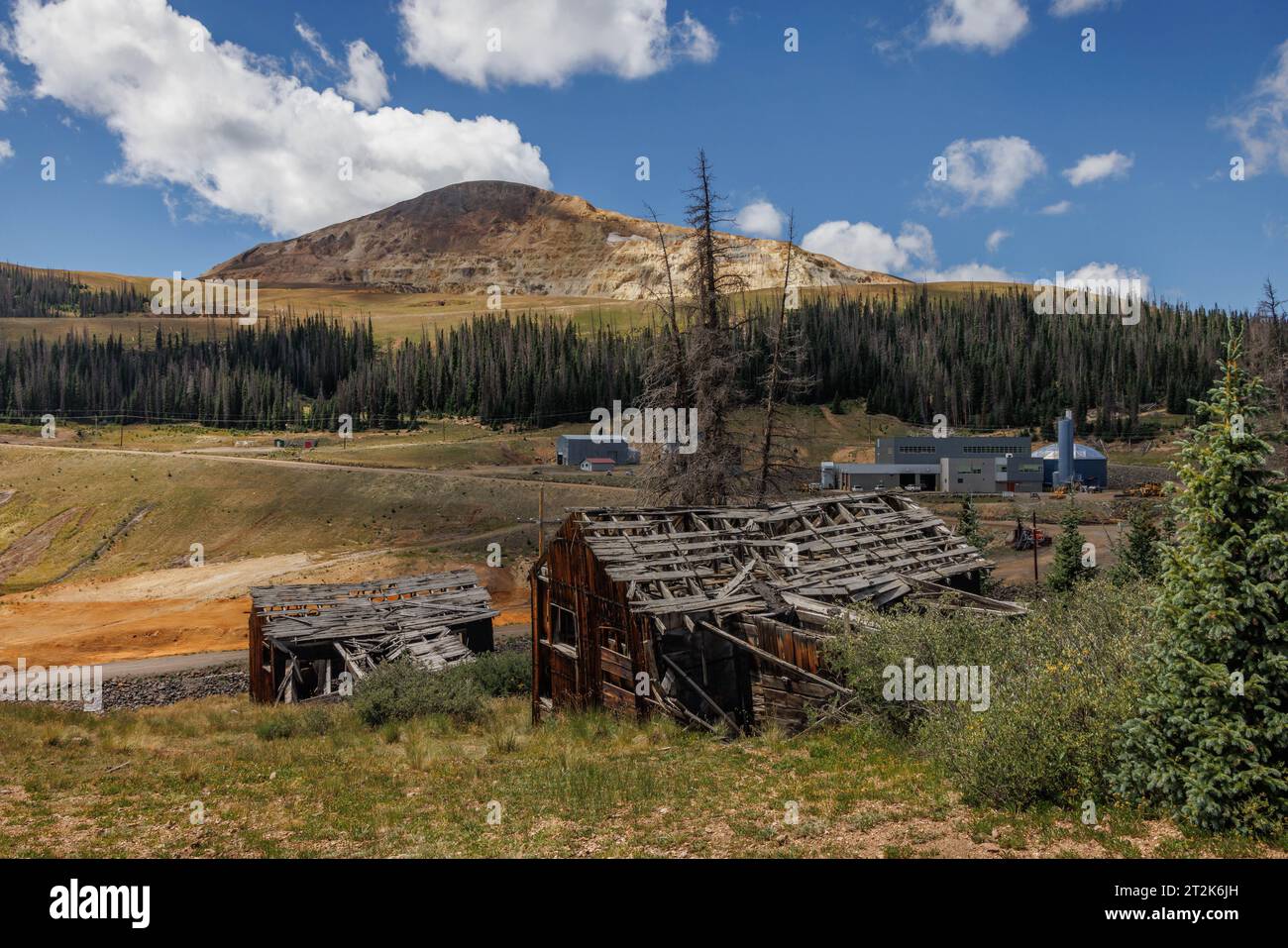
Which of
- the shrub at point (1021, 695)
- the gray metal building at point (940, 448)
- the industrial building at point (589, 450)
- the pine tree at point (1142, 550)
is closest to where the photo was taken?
the shrub at point (1021, 695)

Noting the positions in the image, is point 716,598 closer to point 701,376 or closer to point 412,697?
point 412,697

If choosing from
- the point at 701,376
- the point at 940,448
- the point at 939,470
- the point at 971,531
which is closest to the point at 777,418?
the point at 701,376

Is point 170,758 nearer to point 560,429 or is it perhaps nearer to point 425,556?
point 425,556

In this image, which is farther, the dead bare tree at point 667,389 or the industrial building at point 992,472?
the industrial building at point 992,472

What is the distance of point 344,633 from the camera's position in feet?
89.6

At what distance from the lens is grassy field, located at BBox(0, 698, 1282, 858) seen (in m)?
8.77

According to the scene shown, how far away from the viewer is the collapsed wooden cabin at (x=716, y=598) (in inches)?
607

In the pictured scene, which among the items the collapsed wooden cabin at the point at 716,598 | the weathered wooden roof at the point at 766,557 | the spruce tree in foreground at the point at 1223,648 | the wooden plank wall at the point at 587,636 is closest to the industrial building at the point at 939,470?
the weathered wooden roof at the point at 766,557

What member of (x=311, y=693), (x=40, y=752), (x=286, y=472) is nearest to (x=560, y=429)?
(x=286, y=472)

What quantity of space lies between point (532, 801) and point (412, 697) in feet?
31.3

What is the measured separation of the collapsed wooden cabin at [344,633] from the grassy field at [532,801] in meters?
9.67

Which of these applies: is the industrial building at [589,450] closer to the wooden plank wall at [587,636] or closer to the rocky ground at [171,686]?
the rocky ground at [171,686]

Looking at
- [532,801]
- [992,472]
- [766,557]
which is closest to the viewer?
[532,801]

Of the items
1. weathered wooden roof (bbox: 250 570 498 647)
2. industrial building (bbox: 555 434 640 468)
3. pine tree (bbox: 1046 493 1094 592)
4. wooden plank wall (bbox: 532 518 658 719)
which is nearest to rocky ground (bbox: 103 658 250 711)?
weathered wooden roof (bbox: 250 570 498 647)
